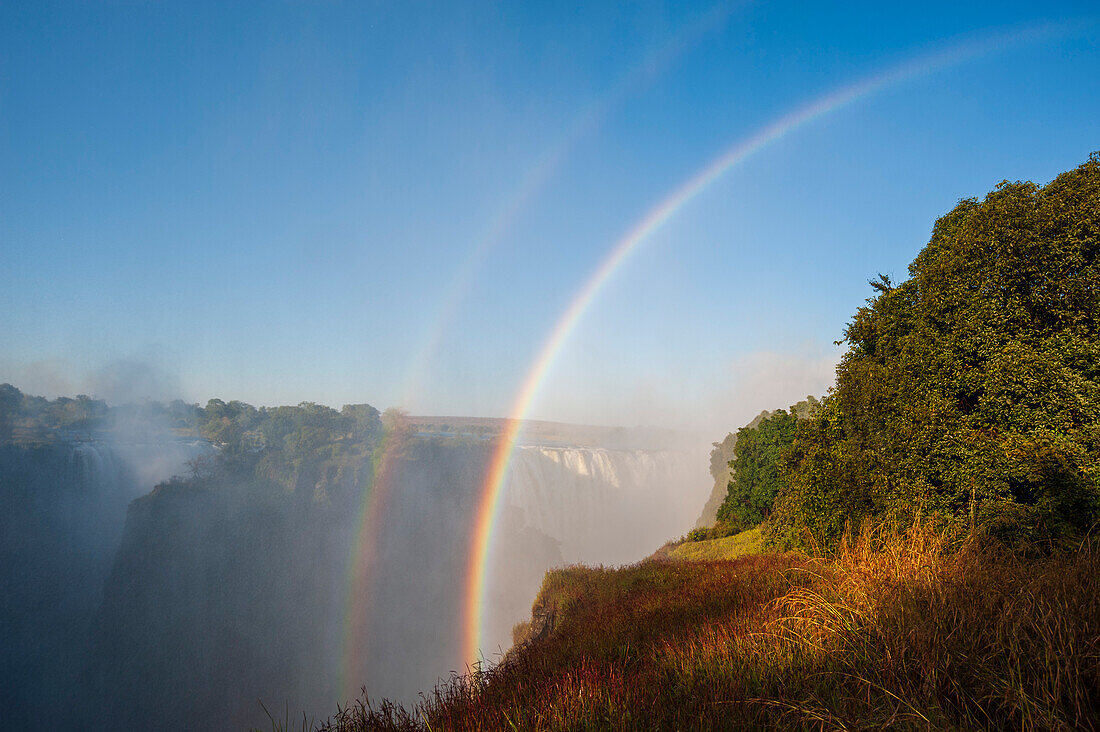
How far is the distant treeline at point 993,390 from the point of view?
9.82 meters

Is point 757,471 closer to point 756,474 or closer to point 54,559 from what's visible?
point 756,474

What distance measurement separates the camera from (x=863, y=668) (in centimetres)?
323

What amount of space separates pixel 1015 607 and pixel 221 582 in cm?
7400

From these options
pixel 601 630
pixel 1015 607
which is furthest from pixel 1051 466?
pixel 601 630

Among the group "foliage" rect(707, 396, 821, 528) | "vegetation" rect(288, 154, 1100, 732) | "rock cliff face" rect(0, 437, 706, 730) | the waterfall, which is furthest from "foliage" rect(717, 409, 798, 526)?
the waterfall

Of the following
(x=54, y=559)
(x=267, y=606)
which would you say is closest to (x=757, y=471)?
(x=267, y=606)

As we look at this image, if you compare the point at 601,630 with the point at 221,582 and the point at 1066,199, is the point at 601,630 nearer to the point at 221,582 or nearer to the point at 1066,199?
the point at 1066,199

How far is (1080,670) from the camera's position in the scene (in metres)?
2.62

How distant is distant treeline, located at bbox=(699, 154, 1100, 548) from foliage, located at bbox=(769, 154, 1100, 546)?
0.03m

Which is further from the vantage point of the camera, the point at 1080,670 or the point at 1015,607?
the point at 1015,607

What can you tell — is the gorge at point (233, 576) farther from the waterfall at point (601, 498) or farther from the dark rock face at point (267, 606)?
the waterfall at point (601, 498)

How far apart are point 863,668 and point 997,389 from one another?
1160 centimetres

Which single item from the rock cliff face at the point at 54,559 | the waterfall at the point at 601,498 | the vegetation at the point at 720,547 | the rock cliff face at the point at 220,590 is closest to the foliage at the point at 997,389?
the vegetation at the point at 720,547

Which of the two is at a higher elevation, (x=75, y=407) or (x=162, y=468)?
(x=75, y=407)
